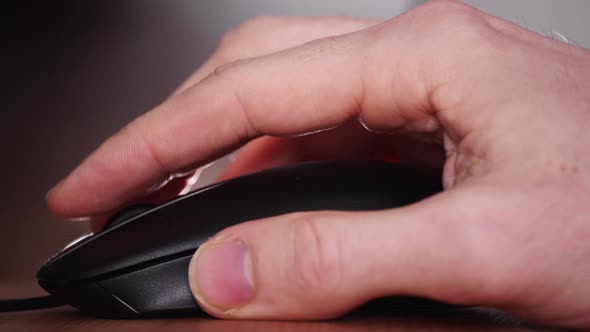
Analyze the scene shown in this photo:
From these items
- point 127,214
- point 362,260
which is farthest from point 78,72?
point 362,260

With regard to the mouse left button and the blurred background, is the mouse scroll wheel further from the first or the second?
the blurred background

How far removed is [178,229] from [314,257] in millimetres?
138

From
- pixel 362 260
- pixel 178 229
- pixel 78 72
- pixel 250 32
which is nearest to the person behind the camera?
pixel 362 260

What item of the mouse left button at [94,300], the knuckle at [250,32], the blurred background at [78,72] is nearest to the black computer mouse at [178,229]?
the mouse left button at [94,300]

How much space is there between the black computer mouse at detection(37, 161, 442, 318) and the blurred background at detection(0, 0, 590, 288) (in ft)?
1.50

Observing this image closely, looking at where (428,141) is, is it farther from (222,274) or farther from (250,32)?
(250,32)

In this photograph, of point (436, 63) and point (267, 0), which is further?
point (267, 0)

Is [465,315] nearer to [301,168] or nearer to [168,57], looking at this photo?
[301,168]

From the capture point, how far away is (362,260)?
0.34m

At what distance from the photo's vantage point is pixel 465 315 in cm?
43

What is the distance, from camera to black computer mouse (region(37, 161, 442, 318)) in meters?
0.42

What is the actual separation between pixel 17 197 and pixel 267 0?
1.83 ft

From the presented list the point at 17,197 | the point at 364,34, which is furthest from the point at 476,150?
the point at 17,197

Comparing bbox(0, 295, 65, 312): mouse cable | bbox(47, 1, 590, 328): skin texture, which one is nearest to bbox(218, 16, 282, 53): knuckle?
bbox(47, 1, 590, 328): skin texture
